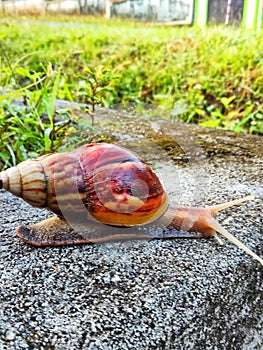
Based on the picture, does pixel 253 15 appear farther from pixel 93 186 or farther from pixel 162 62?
pixel 93 186

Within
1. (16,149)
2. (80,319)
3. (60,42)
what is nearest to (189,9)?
(60,42)

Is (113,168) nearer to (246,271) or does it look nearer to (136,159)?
(136,159)

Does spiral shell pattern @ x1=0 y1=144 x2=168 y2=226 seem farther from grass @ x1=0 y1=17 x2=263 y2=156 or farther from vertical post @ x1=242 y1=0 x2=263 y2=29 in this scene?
vertical post @ x1=242 y1=0 x2=263 y2=29

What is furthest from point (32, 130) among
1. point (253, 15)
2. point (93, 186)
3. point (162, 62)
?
point (253, 15)

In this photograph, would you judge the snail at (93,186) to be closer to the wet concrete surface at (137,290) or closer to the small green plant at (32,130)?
the wet concrete surface at (137,290)

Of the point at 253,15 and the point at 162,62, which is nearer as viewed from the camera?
the point at 162,62

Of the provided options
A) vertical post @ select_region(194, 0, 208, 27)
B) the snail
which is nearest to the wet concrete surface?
the snail

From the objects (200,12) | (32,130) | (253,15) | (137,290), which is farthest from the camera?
(200,12)

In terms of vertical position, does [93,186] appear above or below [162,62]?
above
